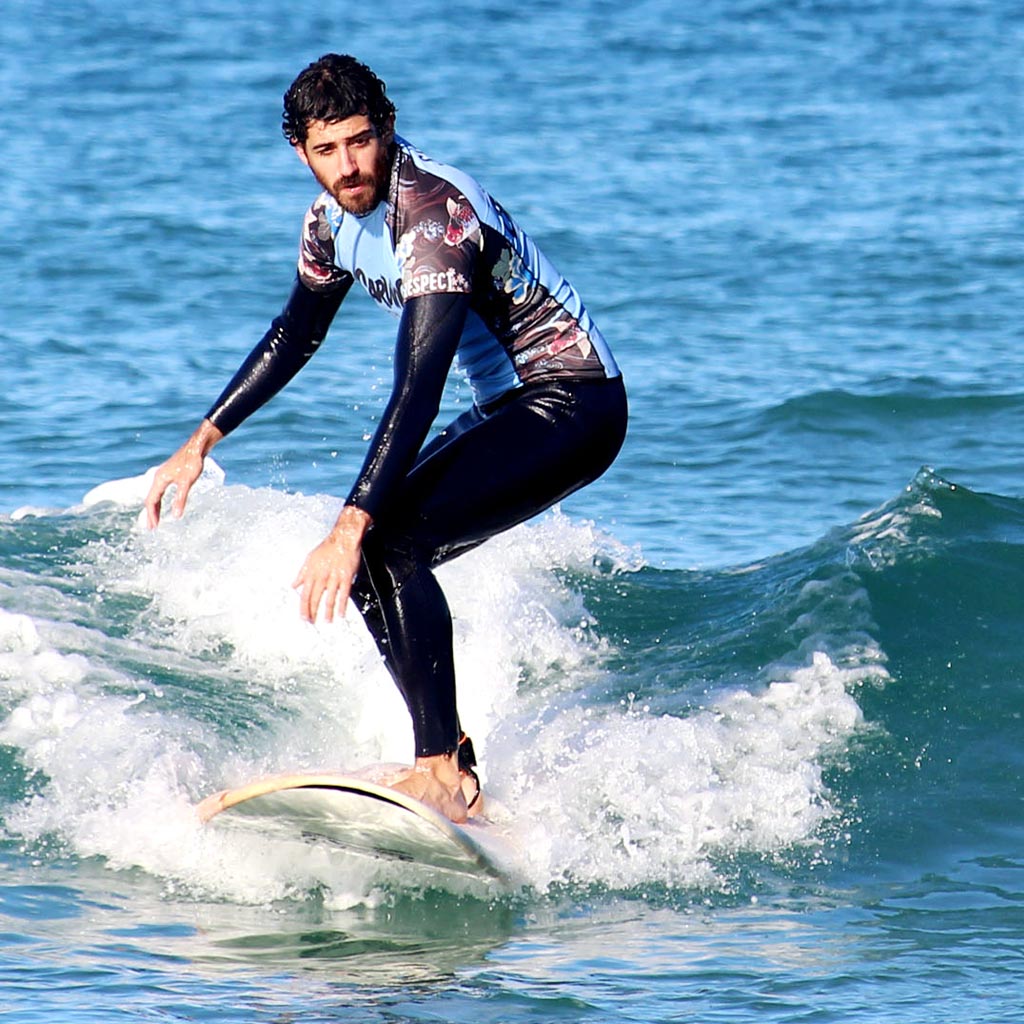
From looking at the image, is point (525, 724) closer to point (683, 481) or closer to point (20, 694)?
point (20, 694)

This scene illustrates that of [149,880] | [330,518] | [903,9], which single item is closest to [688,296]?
[330,518]

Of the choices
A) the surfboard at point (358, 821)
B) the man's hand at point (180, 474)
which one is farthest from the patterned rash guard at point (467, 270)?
the surfboard at point (358, 821)

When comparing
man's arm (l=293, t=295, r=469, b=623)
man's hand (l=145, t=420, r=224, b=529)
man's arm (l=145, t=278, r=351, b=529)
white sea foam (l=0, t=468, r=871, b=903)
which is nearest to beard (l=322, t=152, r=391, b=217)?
man's arm (l=293, t=295, r=469, b=623)

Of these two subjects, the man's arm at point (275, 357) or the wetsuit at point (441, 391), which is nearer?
the wetsuit at point (441, 391)

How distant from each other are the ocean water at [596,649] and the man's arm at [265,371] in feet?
3.69

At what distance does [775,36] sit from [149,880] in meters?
25.4

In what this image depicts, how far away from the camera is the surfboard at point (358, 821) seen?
5.28 m

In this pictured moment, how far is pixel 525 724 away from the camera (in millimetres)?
6953

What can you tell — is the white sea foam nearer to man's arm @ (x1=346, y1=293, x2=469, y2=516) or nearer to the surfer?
the surfer

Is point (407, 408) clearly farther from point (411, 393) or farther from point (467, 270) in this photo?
point (467, 270)

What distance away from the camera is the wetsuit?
16.9ft

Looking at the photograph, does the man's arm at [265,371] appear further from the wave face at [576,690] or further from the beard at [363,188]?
the wave face at [576,690]

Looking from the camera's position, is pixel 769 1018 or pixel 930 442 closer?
pixel 769 1018

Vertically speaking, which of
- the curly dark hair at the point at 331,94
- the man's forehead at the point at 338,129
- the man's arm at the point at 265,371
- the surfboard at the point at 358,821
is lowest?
the surfboard at the point at 358,821
